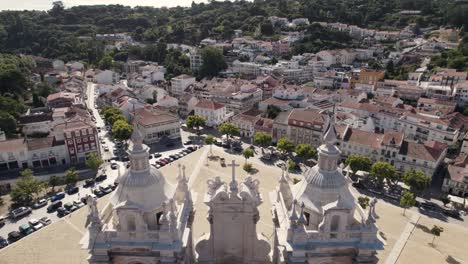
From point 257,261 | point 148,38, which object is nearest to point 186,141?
point 257,261

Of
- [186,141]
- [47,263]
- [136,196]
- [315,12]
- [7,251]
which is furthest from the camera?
[315,12]

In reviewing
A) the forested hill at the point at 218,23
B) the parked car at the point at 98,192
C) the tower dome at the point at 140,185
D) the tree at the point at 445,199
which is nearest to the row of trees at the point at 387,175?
the tree at the point at 445,199

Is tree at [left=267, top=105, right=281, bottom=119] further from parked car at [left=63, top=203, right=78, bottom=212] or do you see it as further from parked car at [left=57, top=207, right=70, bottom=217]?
parked car at [left=57, top=207, right=70, bottom=217]

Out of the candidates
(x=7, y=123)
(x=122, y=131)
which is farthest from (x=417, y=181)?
(x=7, y=123)

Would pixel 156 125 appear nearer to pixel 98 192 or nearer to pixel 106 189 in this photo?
pixel 106 189

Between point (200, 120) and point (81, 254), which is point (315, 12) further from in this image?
point (81, 254)

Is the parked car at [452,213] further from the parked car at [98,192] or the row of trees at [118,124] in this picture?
the row of trees at [118,124]

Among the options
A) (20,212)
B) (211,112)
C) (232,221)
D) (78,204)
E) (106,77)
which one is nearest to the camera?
(232,221)
